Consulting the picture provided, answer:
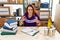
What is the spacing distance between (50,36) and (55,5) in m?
2.33

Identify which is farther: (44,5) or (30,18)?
(44,5)

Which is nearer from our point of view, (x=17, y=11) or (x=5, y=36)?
(x=5, y=36)

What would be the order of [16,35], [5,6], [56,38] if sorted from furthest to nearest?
1. [5,6]
2. [16,35]
3. [56,38]

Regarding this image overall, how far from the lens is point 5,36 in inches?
66.7

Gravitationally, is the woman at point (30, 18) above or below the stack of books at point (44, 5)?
below

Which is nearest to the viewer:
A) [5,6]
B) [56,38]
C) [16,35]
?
[56,38]

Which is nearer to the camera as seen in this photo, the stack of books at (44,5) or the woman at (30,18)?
the woman at (30,18)

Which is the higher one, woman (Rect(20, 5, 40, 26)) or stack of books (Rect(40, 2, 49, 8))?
stack of books (Rect(40, 2, 49, 8))

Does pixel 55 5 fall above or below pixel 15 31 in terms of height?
above

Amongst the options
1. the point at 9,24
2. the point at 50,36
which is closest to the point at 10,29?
the point at 9,24

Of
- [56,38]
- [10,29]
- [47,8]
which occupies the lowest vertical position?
[56,38]

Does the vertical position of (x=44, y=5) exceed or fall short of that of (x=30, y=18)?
it exceeds it

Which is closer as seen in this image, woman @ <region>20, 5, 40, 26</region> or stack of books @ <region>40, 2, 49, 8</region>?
woman @ <region>20, 5, 40, 26</region>

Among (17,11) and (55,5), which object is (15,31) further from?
(55,5)
